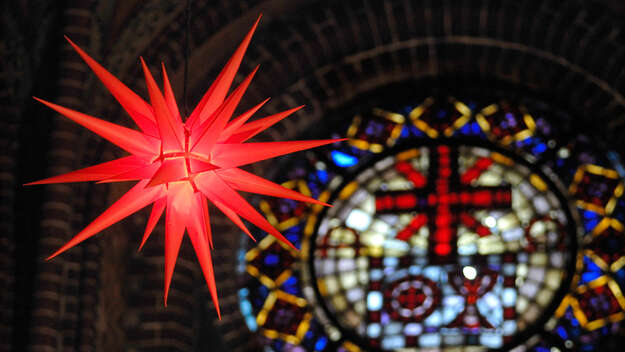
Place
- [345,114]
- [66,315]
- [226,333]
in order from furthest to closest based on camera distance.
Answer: [345,114]
[226,333]
[66,315]

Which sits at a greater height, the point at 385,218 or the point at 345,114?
the point at 345,114

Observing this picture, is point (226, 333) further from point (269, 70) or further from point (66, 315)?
point (269, 70)

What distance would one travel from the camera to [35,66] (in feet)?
35.2

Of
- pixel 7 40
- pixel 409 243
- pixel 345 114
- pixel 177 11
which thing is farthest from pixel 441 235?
pixel 7 40

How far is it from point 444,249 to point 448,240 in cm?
8

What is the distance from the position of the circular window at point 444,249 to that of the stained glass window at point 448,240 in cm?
1

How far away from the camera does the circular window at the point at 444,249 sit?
10.9 m

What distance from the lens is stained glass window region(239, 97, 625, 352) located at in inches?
428

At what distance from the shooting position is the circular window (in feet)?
35.8

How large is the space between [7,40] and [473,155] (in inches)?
139

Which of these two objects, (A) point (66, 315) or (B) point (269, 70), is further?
(B) point (269, 70)

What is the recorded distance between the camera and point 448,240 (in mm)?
11156

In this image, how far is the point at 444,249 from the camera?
11.1 meters

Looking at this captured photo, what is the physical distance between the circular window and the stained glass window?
10mm
